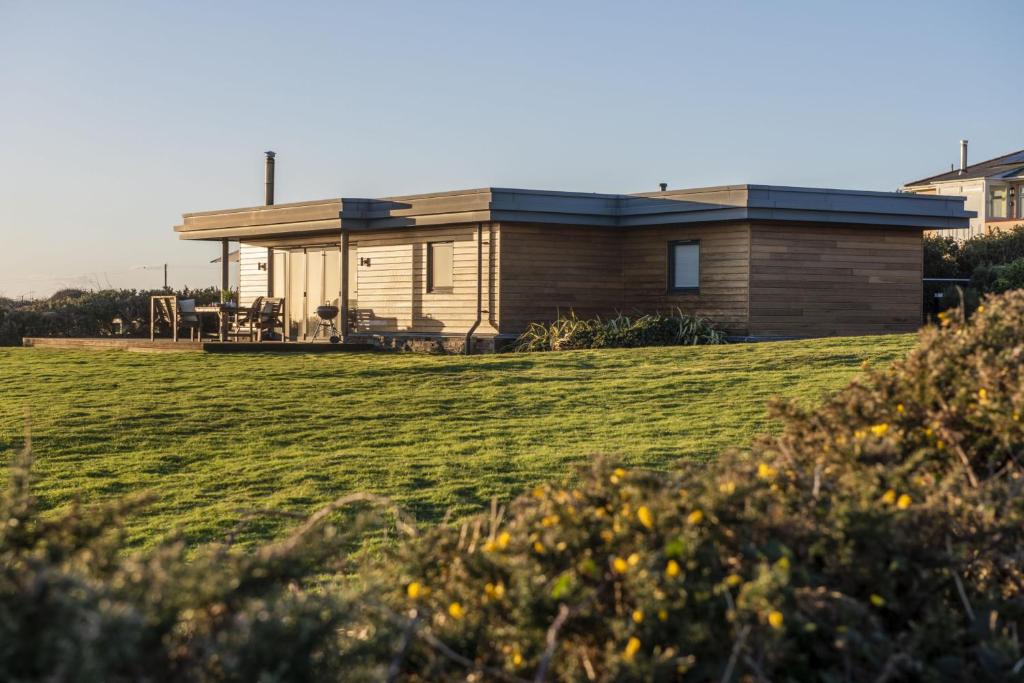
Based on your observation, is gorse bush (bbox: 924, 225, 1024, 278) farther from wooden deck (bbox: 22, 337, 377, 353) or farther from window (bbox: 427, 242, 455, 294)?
wooden deck (bbox: 22, 337, 377, 353)

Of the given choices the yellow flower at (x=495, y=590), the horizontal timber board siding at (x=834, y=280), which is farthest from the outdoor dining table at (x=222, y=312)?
the yellow flower at (x=495, y=590)

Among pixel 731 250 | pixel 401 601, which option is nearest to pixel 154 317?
pixel 731 250

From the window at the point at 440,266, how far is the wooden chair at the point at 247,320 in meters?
3.67

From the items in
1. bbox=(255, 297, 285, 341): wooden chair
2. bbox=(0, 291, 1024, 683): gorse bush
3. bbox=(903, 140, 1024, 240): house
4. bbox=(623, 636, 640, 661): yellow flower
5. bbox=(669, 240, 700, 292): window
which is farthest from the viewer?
bbox=(903, 140, 1024, 240): house

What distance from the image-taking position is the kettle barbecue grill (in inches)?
898

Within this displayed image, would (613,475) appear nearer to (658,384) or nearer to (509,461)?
(509,461)

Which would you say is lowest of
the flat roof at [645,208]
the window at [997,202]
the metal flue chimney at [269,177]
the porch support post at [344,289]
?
the porch support post at [344,289]

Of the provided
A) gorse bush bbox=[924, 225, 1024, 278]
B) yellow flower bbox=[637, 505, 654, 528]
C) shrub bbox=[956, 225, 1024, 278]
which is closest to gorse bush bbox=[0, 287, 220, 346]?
gorse bush bbox=[924, 225, 1024, 278]

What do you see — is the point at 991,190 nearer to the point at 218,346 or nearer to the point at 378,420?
the point at 218,346

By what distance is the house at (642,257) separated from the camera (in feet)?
68.1

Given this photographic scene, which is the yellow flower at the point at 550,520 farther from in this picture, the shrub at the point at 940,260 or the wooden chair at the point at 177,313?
the shrub at the point at 940,260

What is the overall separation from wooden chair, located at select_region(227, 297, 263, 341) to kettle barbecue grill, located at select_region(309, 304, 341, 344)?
1203mm

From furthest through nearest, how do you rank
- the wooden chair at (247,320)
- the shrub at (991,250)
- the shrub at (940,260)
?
the shrub at (991,250)
the shrub at (940,260)
the wooden chair at (247,320)

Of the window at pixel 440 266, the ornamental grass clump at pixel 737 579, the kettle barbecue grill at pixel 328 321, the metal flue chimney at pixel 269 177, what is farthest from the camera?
the metal flue chimney at pixel 269 177
